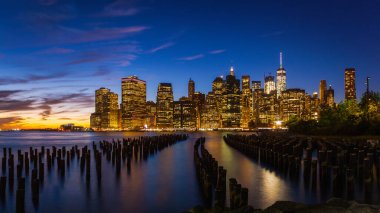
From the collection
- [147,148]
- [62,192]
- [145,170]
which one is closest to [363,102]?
[147,148]

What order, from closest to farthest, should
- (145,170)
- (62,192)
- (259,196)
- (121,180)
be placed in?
(259,196) < (62,192) < (121,180) < (145,170)

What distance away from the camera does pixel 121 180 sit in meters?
24.3

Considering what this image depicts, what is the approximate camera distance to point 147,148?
1738 inches

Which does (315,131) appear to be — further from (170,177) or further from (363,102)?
(170,177)

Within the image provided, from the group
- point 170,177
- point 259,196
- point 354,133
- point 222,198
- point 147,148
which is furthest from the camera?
point 354,133

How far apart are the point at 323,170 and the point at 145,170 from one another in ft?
46.0

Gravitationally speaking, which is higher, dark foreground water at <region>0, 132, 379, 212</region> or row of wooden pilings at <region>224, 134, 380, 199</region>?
row of wooden pilings at <region>224, 134, 380, 199</region>

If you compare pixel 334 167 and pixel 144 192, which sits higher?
pixel 334 167

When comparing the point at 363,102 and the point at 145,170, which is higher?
the point at 363,102

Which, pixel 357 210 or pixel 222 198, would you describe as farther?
pixel 222 198

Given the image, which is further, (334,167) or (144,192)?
(144,192)

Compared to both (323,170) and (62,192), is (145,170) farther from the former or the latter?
(323,170)

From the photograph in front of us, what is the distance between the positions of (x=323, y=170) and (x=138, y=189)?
31.6 ft

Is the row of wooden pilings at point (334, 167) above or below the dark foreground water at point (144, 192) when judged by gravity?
above
